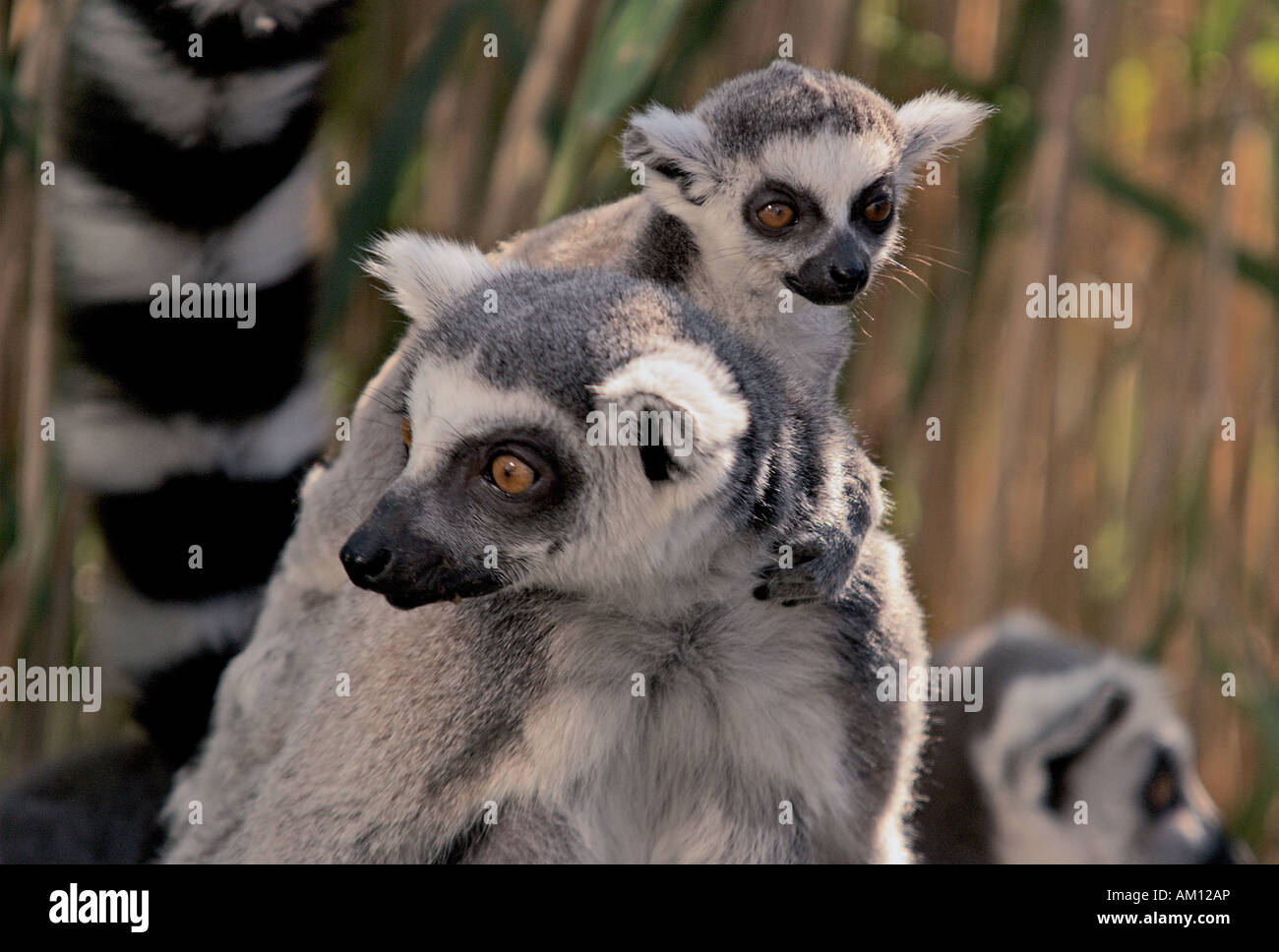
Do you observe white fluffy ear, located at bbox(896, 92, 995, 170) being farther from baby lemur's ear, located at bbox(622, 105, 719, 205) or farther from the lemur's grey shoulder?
the lemur's grey shoulder

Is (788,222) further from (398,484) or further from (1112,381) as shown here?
(1112,381)

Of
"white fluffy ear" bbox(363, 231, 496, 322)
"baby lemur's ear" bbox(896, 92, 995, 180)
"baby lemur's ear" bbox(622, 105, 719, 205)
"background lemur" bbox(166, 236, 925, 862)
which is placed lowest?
"background lemur" bbox(166, 236, 925, 862)

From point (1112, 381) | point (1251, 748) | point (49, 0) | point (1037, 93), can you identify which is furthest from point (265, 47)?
point (1251, 748)

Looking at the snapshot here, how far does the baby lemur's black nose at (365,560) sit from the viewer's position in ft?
5.51

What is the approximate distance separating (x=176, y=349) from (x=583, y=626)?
3.74 ft

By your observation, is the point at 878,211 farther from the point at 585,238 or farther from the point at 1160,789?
the point at 1160,789

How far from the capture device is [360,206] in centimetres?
303

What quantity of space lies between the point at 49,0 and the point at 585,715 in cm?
190

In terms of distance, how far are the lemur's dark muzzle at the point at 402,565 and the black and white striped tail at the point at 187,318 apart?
97 cm

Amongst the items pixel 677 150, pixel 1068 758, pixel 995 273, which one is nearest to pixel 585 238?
pixel 677 150

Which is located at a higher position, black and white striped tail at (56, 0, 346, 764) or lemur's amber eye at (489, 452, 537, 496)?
black and white striped tail at (56, 0, 346, 764)

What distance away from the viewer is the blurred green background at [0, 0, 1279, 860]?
3066 mm

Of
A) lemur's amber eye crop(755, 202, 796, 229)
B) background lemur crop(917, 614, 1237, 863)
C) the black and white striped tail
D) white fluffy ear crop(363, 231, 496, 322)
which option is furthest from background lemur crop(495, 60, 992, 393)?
background lemur crop(917, 614, 1237, 863)

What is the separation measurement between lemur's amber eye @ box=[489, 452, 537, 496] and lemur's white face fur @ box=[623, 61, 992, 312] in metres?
0.70
